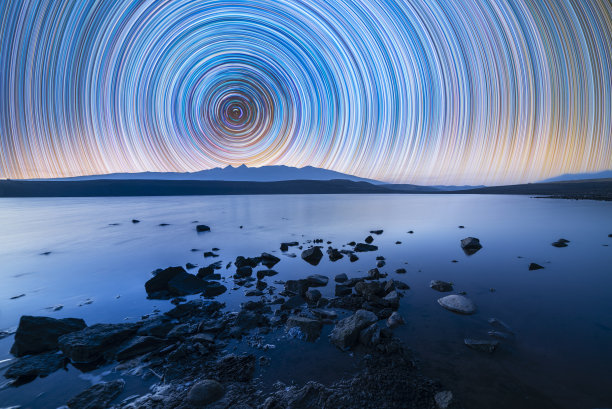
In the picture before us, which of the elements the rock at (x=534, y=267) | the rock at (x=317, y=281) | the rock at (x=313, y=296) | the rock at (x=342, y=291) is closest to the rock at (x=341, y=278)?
the rock at (x=317, y=281)

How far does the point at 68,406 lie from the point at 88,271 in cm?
980

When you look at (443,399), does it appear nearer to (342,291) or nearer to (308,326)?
(308,326)

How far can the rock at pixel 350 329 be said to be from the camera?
15.9 feet

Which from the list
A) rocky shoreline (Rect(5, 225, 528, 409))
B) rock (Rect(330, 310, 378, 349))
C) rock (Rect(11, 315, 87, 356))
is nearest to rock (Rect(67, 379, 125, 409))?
rocky shoreline (Rect(5, 225, 528, 409))

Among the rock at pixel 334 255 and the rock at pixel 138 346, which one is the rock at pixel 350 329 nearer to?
the rock at pixel 138 346

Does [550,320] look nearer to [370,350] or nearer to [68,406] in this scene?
[370,350]

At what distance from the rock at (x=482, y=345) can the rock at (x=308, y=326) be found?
2912 millimetres

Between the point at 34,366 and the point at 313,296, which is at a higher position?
the point at 313,296

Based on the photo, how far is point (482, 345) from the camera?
465 cm

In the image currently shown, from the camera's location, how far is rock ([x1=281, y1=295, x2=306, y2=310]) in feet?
21.6

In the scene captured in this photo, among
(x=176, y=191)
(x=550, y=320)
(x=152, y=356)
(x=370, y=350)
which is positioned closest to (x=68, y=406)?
(x=152, y=356)

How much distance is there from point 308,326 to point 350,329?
2.95 ft

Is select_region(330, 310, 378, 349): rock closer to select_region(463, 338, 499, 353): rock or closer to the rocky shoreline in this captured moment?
the rocky shoreline

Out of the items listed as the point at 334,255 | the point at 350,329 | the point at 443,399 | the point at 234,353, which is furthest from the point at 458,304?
the point at 334,255
